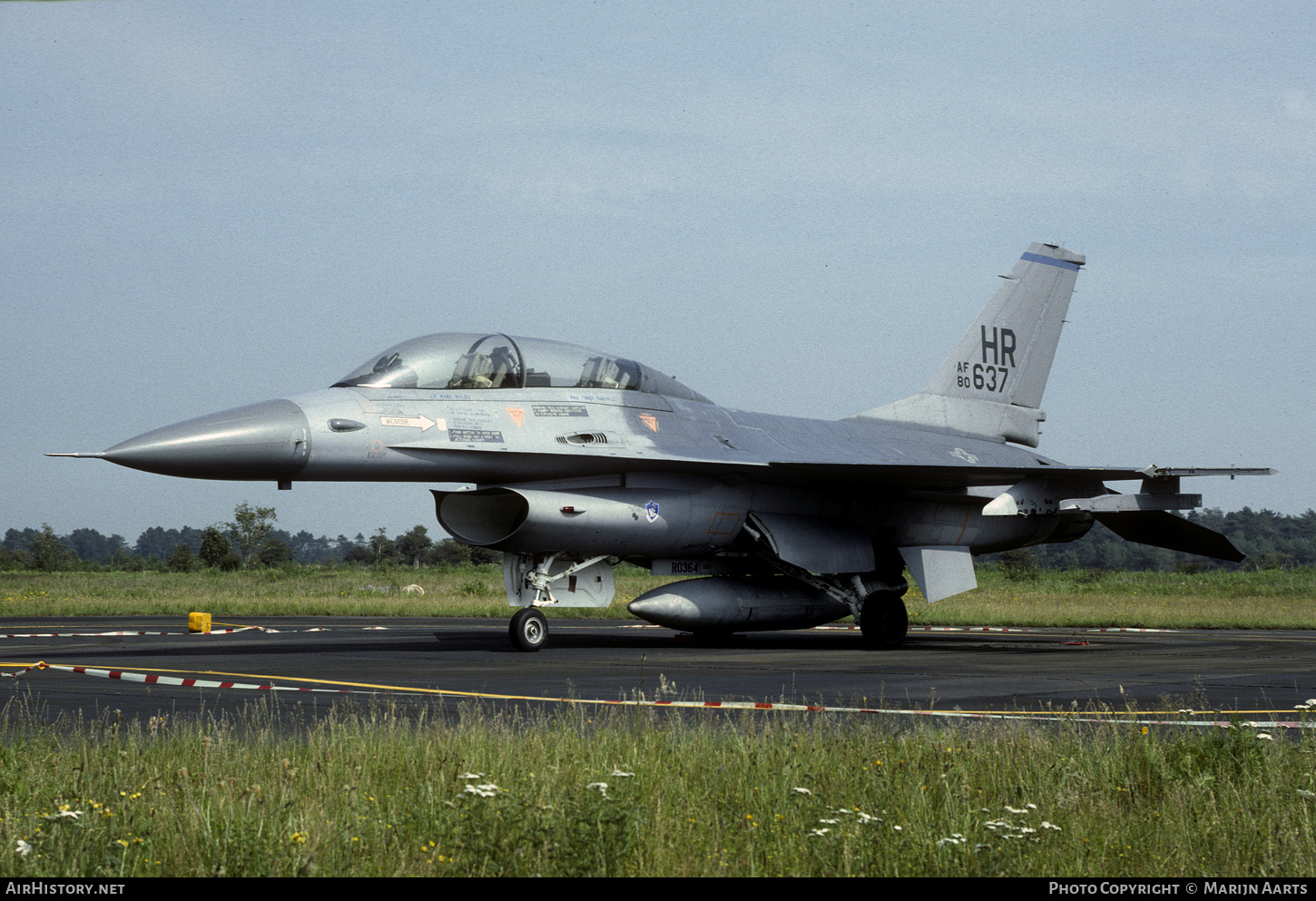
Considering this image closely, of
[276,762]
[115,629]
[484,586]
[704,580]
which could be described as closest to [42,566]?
[484,586]

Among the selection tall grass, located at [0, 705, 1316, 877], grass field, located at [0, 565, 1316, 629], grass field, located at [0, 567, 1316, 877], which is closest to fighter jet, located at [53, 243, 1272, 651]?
grass field, located at [0, 567, 1316, 877]

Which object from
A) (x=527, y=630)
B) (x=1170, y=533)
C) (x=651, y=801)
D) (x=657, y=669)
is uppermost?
(x=1170, y=533)

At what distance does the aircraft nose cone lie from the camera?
12.6 meters

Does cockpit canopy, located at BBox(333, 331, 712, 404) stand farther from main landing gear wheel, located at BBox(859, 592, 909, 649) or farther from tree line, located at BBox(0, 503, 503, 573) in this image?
tree line, located at BBox(0, 503, 503, 573)

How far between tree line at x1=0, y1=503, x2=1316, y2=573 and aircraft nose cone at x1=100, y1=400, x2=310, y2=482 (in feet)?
69.4

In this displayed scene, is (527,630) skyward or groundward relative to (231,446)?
groundward

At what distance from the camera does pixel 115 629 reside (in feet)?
68.9

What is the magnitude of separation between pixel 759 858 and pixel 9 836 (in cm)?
274

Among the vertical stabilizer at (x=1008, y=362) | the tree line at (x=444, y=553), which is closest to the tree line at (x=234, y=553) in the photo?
the tree line at (x=444, y=553)

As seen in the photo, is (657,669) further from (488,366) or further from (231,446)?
(231,446)

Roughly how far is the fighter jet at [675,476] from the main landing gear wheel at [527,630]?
3 cm

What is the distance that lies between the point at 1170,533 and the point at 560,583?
10075mm

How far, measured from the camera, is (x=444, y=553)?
3836 inches

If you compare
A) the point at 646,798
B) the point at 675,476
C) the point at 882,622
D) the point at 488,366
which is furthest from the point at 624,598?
the point at 646,798
